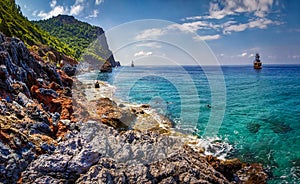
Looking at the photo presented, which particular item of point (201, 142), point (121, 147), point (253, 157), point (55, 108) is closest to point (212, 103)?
point (201, 142)

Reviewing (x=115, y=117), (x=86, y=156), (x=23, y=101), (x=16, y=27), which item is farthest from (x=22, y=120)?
(x=16, y=27)

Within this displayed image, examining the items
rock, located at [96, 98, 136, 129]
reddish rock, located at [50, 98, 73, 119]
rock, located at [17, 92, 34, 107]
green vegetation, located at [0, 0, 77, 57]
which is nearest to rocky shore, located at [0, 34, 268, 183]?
rock, located at [17, 92, 34, 107]

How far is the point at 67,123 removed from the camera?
15.4 meters

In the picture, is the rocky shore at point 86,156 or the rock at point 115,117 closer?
the rocky shore at point 86,156

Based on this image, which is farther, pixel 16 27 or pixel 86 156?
pixel 16 27

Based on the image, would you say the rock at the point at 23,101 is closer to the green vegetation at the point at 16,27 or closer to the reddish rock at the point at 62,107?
the reddish rock at the point at 62,107

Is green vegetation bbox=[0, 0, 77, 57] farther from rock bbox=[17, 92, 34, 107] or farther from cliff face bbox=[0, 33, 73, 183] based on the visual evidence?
rock bbox=[17, 92, 34, 107]

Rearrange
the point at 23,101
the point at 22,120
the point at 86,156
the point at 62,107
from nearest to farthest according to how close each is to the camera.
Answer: the point at 86,156, the point at 22,120, the point at 23,101, the point at 62,107

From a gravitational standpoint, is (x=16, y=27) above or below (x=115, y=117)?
above

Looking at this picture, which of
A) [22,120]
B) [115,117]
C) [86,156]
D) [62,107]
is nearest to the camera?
[86,156]

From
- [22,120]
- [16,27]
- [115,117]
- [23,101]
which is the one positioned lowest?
[115,117]

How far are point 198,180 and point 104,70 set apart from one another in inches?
4719

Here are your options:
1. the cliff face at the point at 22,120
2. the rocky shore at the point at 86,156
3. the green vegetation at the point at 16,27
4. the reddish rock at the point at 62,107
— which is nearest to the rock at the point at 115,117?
the reddish rock at the point at 62,107

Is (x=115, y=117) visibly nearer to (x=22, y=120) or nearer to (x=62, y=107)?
(x=62, y=107)
